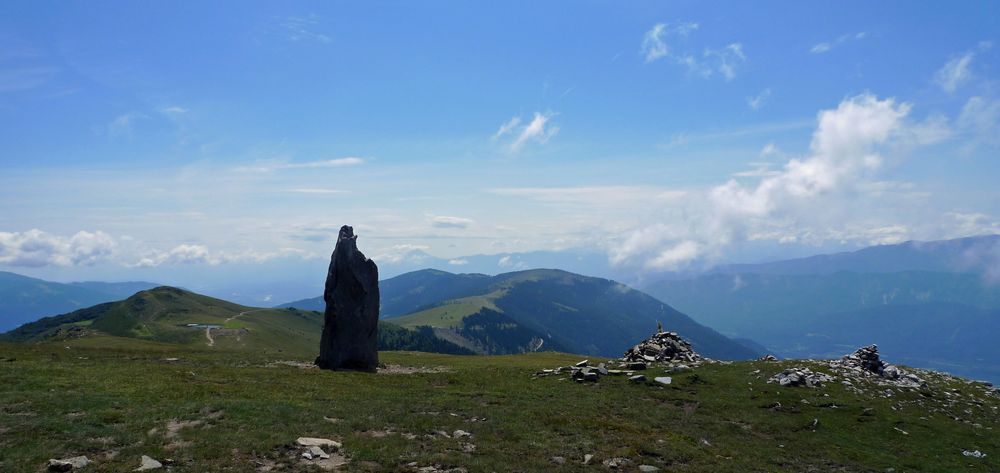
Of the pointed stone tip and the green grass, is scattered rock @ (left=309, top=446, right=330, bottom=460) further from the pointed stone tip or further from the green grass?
the pointed stone tip

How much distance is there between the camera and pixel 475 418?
29.4 metres

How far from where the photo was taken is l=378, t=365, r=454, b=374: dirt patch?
49969mm

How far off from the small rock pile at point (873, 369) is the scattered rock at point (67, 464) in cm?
5427

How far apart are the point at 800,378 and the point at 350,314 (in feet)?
130

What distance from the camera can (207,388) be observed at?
3195 cm

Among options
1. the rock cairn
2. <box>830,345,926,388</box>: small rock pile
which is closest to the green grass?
the rock cairn

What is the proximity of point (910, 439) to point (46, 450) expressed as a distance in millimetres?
44873

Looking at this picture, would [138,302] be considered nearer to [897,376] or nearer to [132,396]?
[132,396]

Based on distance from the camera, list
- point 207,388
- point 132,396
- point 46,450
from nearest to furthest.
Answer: point 46,450
point 132,396
point 207,388

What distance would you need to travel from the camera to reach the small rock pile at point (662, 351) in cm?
5578

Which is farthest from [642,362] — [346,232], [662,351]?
[346,232]

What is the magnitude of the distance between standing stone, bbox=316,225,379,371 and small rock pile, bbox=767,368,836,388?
34839 mm

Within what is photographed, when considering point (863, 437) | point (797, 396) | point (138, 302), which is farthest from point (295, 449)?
point (138, 302)

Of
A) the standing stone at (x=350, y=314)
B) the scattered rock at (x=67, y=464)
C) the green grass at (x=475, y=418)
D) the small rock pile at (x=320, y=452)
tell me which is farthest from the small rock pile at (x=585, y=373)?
the scattered rock at (x=67, y=464)
